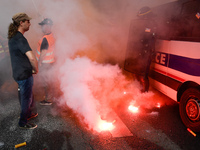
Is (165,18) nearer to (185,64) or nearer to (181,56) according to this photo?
(181,56)

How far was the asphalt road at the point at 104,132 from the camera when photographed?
2557 millimetres

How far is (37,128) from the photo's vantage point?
9.82 ft

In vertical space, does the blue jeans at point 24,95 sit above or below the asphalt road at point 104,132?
above

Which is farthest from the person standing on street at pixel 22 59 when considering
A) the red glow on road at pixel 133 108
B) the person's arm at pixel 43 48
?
the red glow on road at pixel 133 108

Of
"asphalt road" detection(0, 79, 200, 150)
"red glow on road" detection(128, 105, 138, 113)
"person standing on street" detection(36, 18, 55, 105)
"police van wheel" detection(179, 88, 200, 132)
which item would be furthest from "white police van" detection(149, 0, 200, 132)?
"person standing on street" detection(36, 18, 55, 105)

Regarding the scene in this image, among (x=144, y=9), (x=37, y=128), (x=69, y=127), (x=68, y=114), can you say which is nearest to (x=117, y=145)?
(x=69, y=127)

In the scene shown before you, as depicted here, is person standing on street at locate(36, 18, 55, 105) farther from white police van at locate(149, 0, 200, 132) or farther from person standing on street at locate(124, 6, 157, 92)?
white police van at locate(149, 0, 200, 132)

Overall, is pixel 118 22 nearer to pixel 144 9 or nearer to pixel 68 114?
pixel 144 9

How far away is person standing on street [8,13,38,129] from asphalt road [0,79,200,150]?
0.34 meters

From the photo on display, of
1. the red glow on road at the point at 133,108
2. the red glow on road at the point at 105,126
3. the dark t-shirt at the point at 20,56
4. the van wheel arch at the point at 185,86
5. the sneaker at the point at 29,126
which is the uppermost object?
the dark t-shirt at the point at 20,56

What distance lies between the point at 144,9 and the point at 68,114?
10.9 feet

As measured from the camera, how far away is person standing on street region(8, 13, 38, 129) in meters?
2.57

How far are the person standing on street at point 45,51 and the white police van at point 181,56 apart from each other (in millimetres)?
2743

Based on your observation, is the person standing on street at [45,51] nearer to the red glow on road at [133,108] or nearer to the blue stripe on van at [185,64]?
the red glow on road at [133,108]
